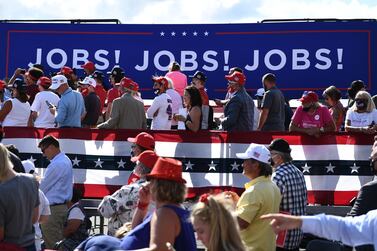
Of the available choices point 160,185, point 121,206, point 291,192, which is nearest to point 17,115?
point 121,206

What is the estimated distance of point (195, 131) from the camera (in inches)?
449

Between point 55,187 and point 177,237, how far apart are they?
5101 millimetres

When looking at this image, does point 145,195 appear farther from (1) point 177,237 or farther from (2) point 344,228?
(2) point 344,228

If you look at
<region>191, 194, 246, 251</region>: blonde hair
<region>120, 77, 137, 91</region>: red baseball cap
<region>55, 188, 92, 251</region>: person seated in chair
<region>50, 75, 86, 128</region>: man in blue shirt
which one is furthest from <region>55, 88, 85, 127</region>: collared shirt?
<region>191, 194, 246, 251</region>: blonde hair

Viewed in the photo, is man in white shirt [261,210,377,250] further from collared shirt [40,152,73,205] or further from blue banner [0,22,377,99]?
blue banner [0,22,377,99]

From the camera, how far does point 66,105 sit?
1234 cm

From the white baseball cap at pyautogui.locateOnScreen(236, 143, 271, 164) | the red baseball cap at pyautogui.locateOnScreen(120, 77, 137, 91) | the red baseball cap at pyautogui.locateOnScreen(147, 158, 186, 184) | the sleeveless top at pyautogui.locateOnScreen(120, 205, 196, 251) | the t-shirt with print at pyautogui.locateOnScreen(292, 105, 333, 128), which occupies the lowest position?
the sleeveless top at pyautogui.locateOnScreen(120, 205, 196, 251)

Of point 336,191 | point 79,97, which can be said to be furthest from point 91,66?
point 336,191

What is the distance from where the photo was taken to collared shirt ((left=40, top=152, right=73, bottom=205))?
10469 millimetres

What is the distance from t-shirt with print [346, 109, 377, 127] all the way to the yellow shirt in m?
4.47

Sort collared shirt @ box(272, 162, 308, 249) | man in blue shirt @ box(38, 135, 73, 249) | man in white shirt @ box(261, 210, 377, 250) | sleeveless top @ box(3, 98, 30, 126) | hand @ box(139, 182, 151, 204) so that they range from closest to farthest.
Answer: man in white shirt @ box(261, 210, 377, 250) < hand @ box(139, 182, 151, 204) < collared shirt @ box(272, 162, 308, 249) < man in blue shirt @ box(38, 135, 73, 249) < sleeveless top @ box(3, 98, 30, 126)

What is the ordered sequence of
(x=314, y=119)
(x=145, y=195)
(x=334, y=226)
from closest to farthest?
(x=334, y=226) < (x=145, y=195) < (x=314, y=119)

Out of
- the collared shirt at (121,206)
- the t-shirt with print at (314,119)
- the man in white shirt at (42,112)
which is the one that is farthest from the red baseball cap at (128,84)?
the collared shirt at (121,206)

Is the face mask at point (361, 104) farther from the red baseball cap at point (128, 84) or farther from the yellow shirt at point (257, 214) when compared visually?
the yellow shirt at point (257, 214)
